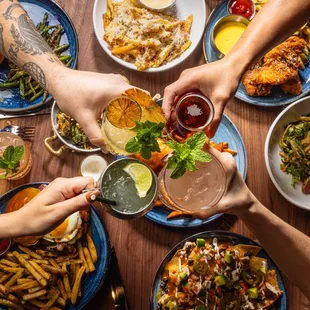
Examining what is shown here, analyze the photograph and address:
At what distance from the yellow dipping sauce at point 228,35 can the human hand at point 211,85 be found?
0.55 m

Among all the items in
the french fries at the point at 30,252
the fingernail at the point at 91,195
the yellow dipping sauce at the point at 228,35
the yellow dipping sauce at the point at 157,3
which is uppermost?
the yellow dipping sauce at the point at 157,3

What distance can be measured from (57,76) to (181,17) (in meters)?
1.00

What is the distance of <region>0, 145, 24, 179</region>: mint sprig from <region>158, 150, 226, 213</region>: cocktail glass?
99cm

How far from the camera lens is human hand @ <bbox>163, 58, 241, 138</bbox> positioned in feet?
7.34

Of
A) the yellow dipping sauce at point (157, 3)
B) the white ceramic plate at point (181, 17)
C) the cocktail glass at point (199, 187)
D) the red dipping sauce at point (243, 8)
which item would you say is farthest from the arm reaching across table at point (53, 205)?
the red dipping sauce at point (243, 8)

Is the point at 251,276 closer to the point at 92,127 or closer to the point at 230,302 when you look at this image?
the point at 230,302

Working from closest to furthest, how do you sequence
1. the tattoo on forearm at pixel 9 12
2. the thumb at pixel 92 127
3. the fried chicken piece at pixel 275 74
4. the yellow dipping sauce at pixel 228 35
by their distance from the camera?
the thumb at pixel 92 127, the tattoo on forearm at pixel 9 12, the fried chicken piece at pixel 275 74, the yellow dipping sauce at pixel 228 35

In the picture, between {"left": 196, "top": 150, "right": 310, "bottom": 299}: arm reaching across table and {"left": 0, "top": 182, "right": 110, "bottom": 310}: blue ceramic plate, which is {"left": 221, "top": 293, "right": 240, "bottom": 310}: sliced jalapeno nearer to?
{"left": 196, "top": 150, "right": 310, "bottom": 299}: arm reaching across table

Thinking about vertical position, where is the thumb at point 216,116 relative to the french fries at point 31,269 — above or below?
above

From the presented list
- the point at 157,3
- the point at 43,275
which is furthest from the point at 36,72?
the point at 43,275

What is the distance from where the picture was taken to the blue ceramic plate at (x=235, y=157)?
259 cm

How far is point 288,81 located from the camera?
275 centimetres

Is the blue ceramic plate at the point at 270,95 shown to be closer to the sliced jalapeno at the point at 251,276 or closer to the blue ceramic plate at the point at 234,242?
the blue ceramic plate at the point at 234,242

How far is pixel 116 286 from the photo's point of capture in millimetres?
2545
